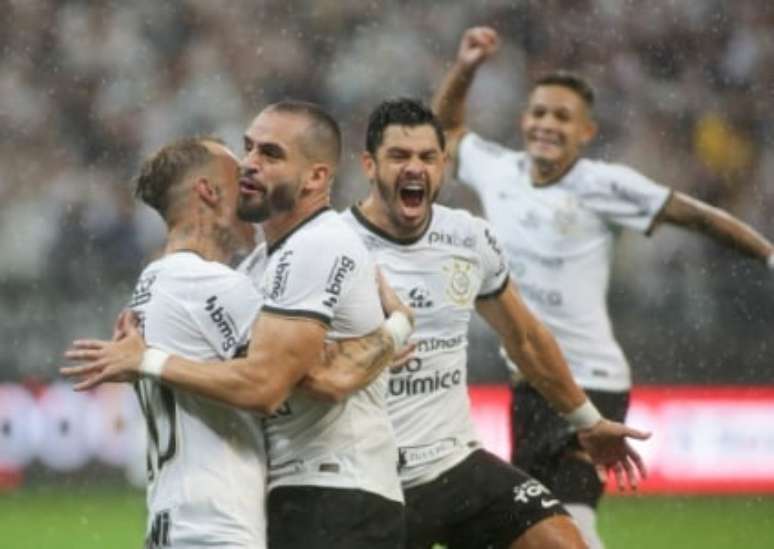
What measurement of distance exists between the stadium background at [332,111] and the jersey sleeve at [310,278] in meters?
6.97

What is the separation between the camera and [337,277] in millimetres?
4914

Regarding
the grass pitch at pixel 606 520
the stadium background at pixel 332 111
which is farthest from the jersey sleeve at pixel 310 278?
the stadium background at pixel 332 111

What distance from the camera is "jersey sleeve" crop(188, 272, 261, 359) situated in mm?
4879

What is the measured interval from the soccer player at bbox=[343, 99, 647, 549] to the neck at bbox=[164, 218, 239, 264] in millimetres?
1013

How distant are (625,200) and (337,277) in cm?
363

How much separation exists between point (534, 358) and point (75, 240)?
7.09 meters

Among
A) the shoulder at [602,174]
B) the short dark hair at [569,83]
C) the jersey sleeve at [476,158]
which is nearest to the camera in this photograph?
the shoulder at [602,174]

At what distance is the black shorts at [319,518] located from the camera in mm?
4977

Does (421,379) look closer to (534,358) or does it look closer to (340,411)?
(534,358)

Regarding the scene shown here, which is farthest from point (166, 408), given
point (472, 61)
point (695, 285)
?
point (695, 285)

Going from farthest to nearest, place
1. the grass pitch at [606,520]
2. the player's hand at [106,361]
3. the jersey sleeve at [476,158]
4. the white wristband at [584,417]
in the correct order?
the grass pitch at [606,520] < the jersey sleeve at [476,158] < the white wristband at [584,417] < the player's hand at [106,361]

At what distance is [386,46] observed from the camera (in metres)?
13.6

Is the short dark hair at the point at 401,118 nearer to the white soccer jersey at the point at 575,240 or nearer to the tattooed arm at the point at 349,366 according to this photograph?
the tattooed arm at the point at 349,366

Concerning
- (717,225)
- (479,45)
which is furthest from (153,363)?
(717,225)
